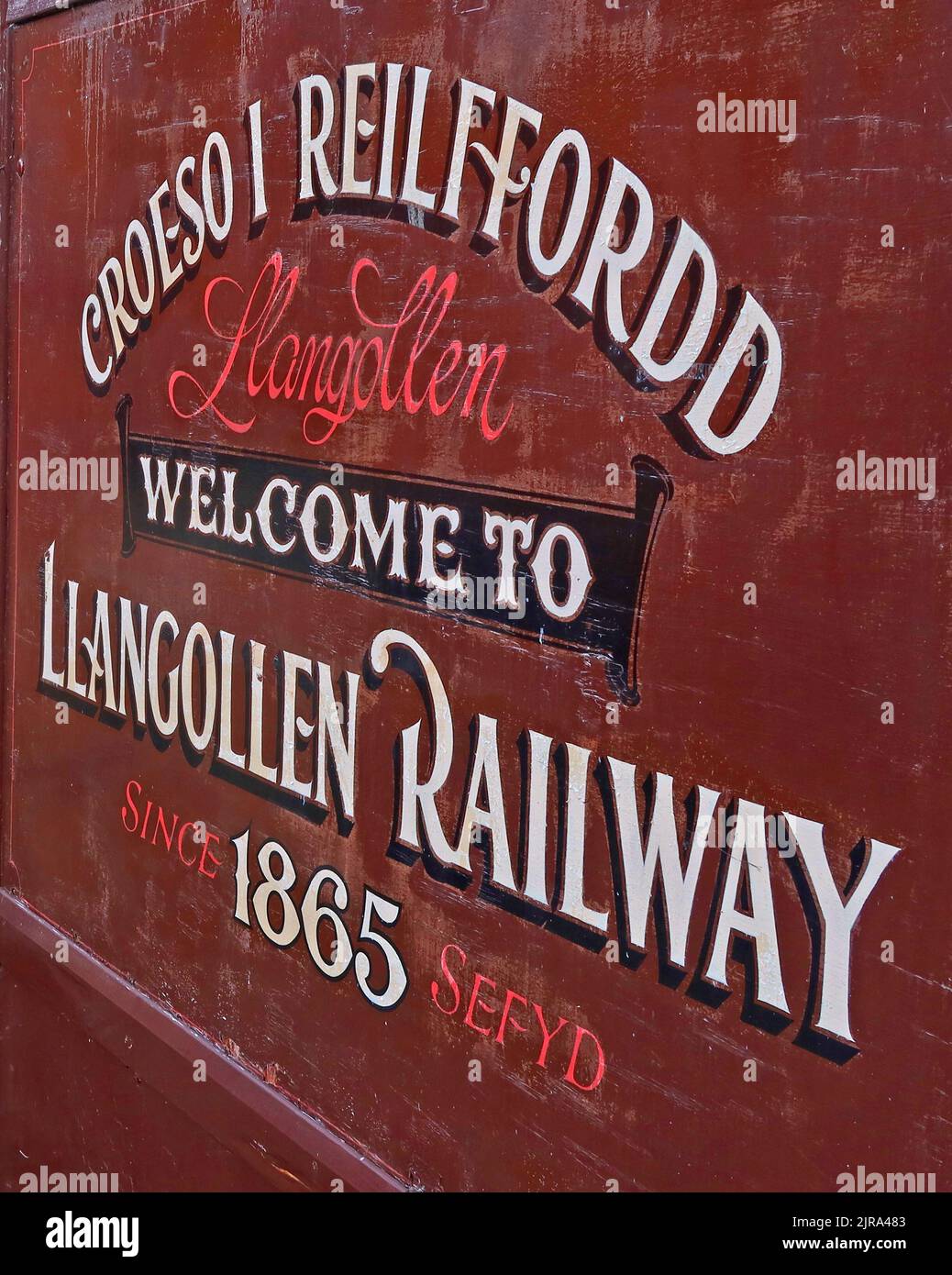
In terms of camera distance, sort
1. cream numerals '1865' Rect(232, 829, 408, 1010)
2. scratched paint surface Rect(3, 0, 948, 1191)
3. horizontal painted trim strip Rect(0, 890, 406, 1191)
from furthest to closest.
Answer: horizontal painted trim strip Rect(0, 890, 406, 1191) < cream numerals '1865' Rect(232, 829, 408, 1010) < scratched paint surface Rect(3, 0, 948, 1191)

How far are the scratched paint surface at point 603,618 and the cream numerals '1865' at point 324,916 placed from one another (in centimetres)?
2

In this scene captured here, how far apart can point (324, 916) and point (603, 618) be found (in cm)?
83

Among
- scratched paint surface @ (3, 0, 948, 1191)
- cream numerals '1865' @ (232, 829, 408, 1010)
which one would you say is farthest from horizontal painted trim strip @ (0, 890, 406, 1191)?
cream numerals '1865' @ (232, 829, 408, 1010)

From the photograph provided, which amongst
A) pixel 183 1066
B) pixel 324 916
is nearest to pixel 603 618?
pixel 324 916

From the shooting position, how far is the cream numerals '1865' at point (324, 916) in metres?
2.05

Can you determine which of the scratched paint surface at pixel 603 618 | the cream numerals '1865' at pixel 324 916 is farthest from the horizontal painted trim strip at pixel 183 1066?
the cream numerals '1865' at pixel 324 916

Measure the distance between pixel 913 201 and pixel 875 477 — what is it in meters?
0.28

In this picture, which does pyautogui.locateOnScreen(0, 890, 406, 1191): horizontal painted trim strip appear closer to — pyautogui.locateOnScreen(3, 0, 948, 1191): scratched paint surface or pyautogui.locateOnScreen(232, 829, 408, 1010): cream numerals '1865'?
pyautogui.locateOnScreen(3, 0, 948, 1191): scratched paint surface

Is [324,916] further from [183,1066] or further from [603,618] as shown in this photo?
[603,618]

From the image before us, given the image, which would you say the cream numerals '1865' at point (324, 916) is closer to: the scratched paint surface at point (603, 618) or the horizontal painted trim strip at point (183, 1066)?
the scratched paint surface at point (603, 618)

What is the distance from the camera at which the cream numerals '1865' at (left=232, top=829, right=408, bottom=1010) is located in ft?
6.73

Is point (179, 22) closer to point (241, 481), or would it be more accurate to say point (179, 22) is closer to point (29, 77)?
point (29, 77)

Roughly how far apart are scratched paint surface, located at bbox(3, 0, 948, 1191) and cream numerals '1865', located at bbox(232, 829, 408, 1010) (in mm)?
21

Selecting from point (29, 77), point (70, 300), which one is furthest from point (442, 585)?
point (29, 77)
